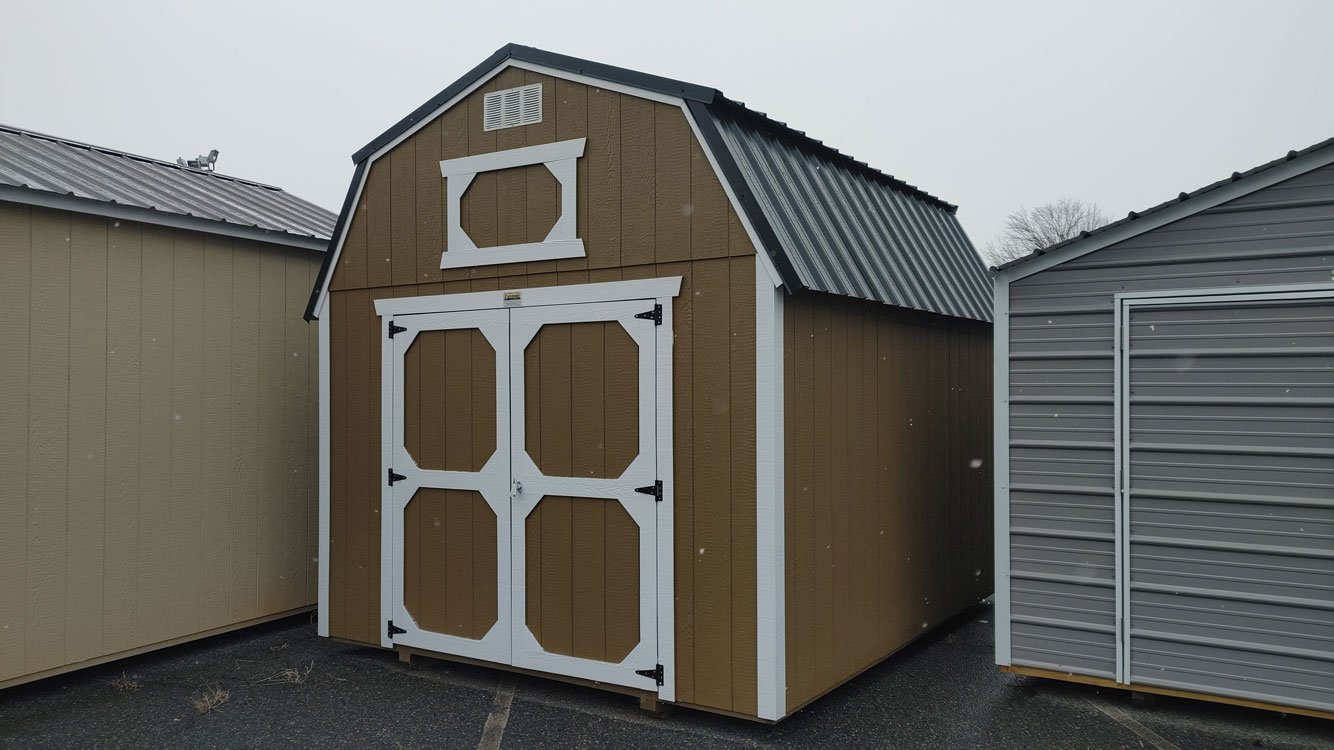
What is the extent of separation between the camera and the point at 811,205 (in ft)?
16.4

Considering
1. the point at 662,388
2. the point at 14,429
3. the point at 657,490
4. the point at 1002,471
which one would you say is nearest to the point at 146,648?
the point at 14,429

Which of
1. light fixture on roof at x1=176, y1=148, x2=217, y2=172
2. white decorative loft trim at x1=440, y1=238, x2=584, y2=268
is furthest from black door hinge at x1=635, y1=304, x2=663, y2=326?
light fixture on roof at x1=176, y1=148, x2=217, y2=172

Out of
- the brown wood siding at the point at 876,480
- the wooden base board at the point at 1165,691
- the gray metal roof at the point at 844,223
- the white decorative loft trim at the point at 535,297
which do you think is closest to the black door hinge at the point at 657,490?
the brown wood siding at the point at 876,480

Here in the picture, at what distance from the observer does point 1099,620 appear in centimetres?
466

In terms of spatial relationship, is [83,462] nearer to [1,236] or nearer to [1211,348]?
[1,236]

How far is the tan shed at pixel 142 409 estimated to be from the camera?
16.6 feet

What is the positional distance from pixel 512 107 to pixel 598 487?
7.31ft

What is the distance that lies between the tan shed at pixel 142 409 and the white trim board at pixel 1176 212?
4946mm

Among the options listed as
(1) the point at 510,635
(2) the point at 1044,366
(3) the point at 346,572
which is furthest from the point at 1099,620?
(3) the point at 346,572

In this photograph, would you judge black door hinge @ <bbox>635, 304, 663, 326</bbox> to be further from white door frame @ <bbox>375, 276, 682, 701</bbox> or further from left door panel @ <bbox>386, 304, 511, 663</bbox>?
left door panel @ <bbox>386, 304, 511, 663</bbox>

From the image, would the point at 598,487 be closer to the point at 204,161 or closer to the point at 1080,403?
the point at 1080,403

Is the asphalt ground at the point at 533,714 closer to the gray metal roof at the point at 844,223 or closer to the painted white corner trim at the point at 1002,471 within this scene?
the painted white corner trim at the point at 1002,471

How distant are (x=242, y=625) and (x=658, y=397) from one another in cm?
369

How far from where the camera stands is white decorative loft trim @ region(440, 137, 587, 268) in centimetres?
493
